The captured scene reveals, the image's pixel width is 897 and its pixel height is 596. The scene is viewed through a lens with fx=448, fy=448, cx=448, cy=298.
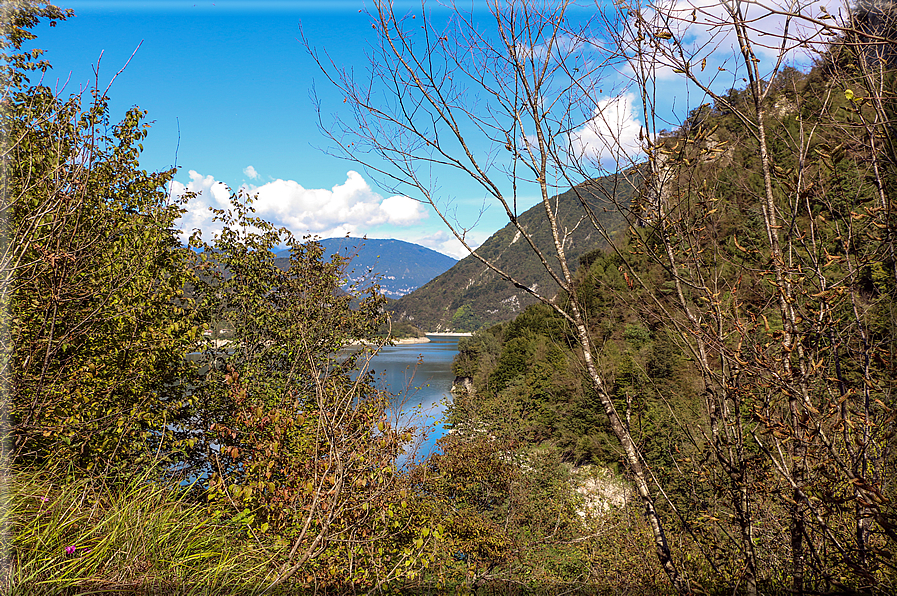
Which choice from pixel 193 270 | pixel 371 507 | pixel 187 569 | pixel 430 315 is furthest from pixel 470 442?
pixel 430 315

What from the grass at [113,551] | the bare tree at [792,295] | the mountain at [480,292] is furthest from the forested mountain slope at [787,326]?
the mountain at [480,292]

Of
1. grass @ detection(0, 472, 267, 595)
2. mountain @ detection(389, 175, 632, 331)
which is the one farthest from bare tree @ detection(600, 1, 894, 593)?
mountain @ detection(389, 175, 632, 331)

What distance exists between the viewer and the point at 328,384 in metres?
5.04

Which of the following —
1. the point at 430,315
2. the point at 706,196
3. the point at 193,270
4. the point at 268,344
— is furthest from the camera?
the point at 430,315

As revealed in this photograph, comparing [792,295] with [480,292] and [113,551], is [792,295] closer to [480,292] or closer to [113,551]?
[113,551]

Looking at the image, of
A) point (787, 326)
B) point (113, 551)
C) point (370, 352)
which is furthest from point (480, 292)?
point (787, 326)

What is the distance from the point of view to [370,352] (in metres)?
3.57

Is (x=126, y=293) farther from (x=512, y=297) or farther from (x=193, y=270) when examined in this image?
(x=512, y=297)

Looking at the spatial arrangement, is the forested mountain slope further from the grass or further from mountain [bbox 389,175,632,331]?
mountain [bbox 389,175,632,331]

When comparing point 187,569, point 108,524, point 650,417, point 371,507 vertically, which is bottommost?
point 650,417

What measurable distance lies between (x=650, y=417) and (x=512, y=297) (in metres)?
137

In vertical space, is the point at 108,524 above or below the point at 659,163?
below

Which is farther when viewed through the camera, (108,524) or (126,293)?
(126,293)

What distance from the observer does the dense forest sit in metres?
2.17
